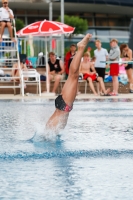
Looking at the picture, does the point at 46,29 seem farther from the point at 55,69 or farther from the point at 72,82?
the point at 72,82

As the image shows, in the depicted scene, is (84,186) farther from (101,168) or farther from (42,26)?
(42,26)

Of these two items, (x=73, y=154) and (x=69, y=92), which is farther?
(x=69, y=92)

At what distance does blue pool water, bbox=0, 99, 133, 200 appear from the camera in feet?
12.8

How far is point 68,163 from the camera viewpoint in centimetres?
505

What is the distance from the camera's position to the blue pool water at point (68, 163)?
3.91 m

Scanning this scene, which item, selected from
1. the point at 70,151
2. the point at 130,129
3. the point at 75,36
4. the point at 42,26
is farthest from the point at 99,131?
the point at 75,36

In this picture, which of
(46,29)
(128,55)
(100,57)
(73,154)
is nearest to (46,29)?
(46,29)

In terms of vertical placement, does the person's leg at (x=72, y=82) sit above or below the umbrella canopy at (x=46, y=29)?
below

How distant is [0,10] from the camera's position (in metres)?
18.6

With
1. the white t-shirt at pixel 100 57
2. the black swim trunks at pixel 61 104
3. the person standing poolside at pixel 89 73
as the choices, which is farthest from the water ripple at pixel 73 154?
the white t-shirt at pixel 100 57

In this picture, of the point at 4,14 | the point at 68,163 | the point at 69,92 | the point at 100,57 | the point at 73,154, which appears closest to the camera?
the point at 68,163

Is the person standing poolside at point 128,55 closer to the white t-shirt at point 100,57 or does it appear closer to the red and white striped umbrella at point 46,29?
the white t-shirt at point 100,57

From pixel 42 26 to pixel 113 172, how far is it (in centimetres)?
1405

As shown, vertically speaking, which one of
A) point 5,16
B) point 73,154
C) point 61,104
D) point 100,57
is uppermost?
Answer: point 5,16
